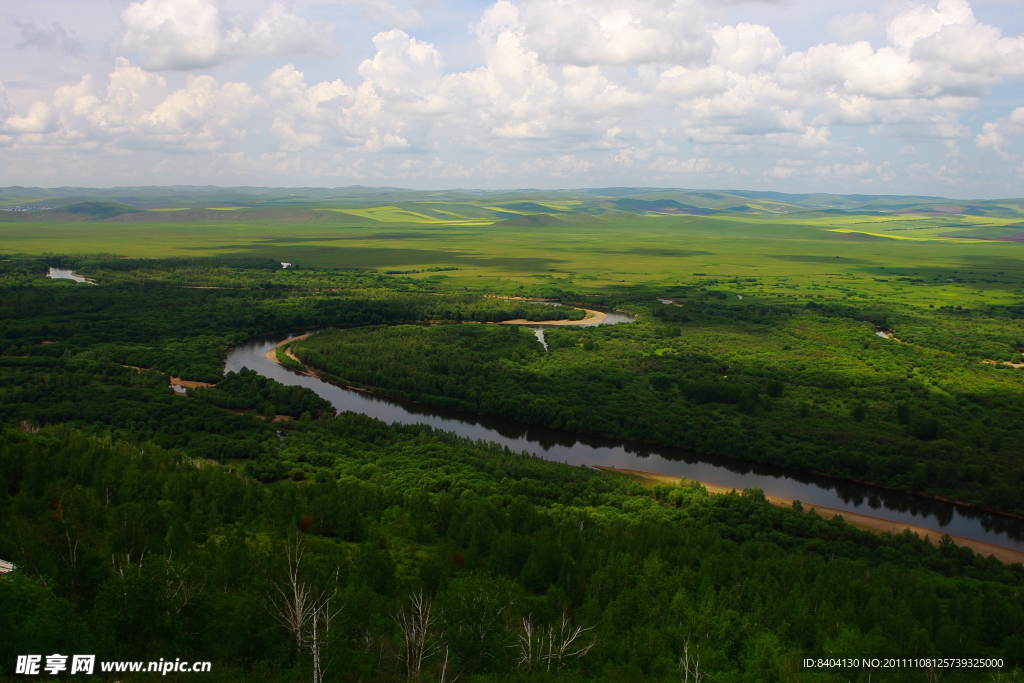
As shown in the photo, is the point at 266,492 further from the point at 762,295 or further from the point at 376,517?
the point at 762,295

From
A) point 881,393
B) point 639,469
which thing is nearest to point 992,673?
point 639,469

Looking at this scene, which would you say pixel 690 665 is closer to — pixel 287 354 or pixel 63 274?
pixel 287 354

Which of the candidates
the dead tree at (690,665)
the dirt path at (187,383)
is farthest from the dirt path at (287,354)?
the dead tree at (690,665)

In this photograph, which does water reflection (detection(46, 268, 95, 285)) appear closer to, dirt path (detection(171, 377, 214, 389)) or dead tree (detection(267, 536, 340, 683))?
dirt path (detection(171, 377, 214, 389))

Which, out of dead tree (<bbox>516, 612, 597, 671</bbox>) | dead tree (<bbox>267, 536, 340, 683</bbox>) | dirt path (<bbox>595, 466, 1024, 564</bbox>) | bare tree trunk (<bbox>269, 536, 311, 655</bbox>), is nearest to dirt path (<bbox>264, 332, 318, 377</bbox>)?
dirt path (<bbox>595, 466, 1024, 564</bbox>)

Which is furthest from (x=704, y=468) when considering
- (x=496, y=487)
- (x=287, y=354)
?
(x=287, y=354)

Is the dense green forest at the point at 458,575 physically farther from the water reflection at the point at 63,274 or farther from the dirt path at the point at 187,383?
the water reflection at the point at 63,274
